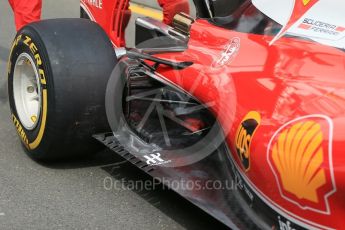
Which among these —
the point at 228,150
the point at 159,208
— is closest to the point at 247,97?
the point at 228,150

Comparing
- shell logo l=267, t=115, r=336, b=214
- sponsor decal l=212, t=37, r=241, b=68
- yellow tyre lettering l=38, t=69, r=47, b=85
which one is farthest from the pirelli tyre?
shell logo l=267, t=115, r=336, b=214

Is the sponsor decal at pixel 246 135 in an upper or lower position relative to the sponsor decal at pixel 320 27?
lower

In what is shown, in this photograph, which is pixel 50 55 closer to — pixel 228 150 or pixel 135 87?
pixel 135 87

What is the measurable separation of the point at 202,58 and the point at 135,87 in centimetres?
65

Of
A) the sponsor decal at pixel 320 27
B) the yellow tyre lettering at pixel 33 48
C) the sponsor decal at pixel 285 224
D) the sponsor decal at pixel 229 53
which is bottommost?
the sponsor decal at pixel 285 224

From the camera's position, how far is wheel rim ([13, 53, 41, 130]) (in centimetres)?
379

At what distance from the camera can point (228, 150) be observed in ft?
9.22

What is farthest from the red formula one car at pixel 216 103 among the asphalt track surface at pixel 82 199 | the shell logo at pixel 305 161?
the asphalt track surface at pixel 82 199

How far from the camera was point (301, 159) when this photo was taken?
87.0 inches

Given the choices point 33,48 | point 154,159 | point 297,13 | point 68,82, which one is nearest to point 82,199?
point 154,159

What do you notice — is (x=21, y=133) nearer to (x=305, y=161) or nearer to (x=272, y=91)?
(x=272, y=91)

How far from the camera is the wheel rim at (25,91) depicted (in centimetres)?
379

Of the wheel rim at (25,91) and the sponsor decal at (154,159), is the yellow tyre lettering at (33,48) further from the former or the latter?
the sponsor decal at (154,159)

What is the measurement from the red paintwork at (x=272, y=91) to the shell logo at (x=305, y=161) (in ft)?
0.04
